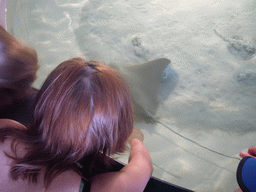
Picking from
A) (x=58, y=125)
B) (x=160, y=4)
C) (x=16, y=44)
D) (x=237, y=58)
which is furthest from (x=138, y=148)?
(x=160, y=4)

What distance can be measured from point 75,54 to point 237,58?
235 centimetres

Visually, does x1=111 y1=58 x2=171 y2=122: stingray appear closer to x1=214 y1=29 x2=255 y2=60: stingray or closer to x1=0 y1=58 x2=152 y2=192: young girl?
x1=214 y1=29 x2=255 y2=60: stingray

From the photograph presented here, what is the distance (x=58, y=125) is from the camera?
1.99 ft

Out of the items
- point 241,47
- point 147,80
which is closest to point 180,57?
point 147,80

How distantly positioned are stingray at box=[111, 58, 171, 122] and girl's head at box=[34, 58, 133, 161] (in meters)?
1.14

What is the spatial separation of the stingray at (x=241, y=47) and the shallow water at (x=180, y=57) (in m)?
0.01

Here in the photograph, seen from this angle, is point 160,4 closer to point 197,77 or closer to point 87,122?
point 197,77

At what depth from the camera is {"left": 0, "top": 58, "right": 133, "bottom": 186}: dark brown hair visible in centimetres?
59

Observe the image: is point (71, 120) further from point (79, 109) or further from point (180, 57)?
point (180, 57)

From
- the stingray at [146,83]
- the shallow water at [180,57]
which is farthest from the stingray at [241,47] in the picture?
the stingray at [146,83]

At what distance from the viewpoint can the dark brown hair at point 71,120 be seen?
592mm

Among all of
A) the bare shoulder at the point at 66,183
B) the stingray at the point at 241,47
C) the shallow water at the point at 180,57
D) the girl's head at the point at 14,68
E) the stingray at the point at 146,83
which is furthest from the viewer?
the stingray at the point at 241,47

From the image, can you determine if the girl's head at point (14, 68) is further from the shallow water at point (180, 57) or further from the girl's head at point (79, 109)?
the shallow water at point (180, 57)

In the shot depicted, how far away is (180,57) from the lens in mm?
2234
